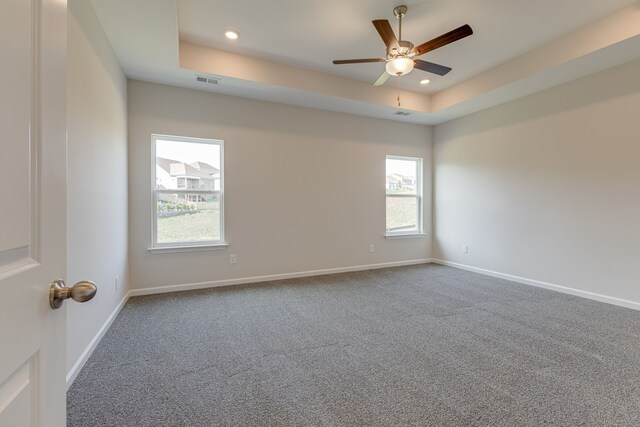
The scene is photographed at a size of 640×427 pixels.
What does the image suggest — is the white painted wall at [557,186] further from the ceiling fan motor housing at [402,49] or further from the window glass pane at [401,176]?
the ceiling fan motor housing at [402,49]

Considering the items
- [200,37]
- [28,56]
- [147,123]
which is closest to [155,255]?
[147,123]

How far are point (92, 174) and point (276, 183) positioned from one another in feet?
7.97

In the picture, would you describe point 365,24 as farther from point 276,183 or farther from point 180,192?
point 180,192

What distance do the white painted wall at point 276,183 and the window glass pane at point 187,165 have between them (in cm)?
16

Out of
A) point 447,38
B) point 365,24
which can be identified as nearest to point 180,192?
point 365,24

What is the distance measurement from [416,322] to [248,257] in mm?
2489

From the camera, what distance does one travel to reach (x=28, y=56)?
619 millimetres

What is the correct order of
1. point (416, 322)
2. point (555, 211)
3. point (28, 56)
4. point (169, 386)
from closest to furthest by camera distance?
point (28, 56) → point (169, 386) → point (416, 322) → point (555, 211)

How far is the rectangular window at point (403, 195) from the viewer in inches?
219

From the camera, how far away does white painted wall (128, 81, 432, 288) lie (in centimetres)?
379

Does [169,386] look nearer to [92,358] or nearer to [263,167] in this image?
[92,358]

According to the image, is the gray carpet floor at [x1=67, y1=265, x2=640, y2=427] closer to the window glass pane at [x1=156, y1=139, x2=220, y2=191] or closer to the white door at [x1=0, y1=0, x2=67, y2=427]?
the white door at [x1=0, y1=0, x2=67, y2=427]

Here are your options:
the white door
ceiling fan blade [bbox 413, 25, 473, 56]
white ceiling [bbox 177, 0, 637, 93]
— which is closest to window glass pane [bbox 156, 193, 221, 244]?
white ceiling [bbox 177, 0, 637, 93]

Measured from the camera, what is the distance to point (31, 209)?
2.03 feet
